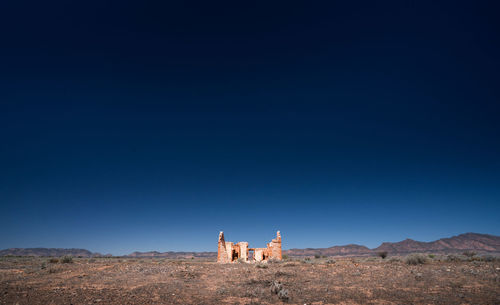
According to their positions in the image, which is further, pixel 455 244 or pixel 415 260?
pixel 455 244

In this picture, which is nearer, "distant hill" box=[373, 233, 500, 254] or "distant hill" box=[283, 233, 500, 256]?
"distant hill" box=[283, 233, 500, 256]

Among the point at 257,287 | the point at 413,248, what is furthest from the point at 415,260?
the point at 413,248

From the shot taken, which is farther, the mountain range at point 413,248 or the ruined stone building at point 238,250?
the mountain range at point 413,248

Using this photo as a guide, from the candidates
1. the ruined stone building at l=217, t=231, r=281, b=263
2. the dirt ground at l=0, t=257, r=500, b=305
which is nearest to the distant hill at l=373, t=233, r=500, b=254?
the ruined stone building at l=217, t=231, r=281, b=263

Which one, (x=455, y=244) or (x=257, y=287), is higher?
(x=257, y=287)

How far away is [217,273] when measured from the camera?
1686 cm

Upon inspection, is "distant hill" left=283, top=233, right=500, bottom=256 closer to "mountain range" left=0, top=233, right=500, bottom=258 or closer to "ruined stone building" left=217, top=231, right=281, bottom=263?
"mountain range" left=0, top=233, right=500, bottom=258

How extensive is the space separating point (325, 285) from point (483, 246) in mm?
106104

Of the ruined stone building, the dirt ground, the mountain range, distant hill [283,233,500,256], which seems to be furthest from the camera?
the mountain range

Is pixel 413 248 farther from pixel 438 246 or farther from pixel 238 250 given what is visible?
pixel 238 250

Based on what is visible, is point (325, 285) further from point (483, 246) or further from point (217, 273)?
point (483, 246)

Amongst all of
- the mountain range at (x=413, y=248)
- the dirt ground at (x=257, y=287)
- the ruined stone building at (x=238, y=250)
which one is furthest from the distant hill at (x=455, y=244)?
the dirt ground at (x=257, y=287)

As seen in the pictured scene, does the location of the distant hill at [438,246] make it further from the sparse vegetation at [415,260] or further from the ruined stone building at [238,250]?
the sparse vegetation at [415,260]

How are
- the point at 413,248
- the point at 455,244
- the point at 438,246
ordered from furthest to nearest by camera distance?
the point at 413,248 → the point at 438,246 → the point at 455,244
